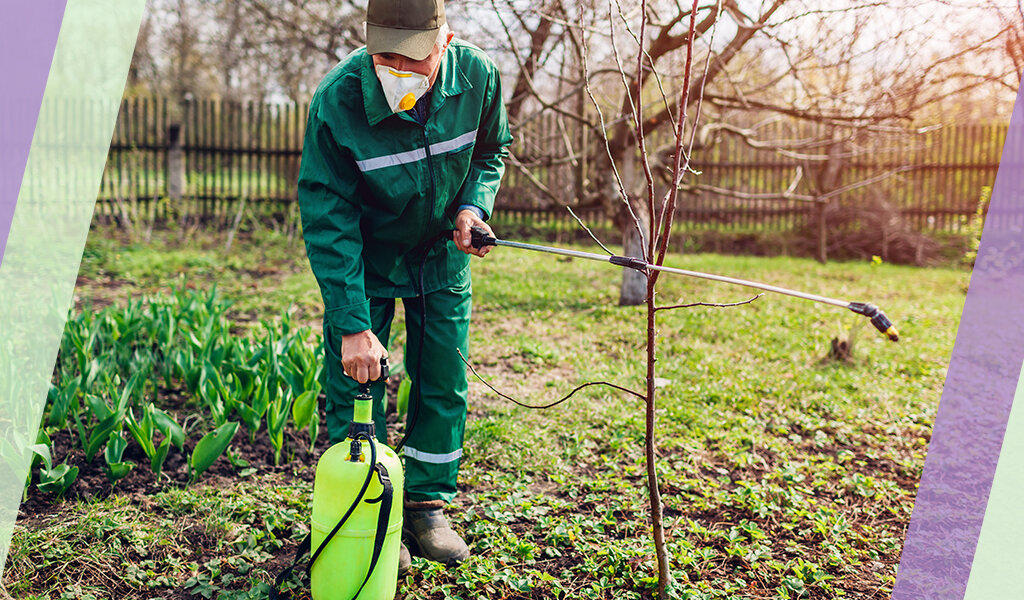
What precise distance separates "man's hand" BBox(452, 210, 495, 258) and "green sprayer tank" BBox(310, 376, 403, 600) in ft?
1.74

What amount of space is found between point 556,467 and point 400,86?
66.9 inches

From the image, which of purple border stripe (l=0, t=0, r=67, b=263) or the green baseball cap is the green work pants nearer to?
the green baseball cap

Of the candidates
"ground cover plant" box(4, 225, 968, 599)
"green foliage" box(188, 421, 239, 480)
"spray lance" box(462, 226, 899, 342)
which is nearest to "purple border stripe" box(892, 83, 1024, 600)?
"ground cover plant" box(4, 225, 968, 599)

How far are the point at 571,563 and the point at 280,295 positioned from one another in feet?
14.4

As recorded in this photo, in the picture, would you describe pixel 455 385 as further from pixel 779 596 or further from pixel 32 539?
pixel 32 539

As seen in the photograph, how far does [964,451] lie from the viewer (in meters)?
3.32

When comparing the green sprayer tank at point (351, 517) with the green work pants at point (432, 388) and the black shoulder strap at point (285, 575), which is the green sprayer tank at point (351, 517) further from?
the green work pants at point (432, 388)

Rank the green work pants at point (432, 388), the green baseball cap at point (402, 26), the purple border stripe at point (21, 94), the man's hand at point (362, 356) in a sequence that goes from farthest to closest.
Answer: the purple border stripe at point (21, 94)
the green work pants at point (432, 388)
the man's hand at point (362, 356)
the green baseball cap at point (402, 26)

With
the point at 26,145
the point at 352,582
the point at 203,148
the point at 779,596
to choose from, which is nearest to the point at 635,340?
the point at 779,596

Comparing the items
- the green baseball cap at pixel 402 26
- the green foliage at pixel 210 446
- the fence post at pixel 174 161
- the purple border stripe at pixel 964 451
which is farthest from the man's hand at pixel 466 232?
the fence post at pixel 174 161

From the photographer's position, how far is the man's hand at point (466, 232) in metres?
2.20

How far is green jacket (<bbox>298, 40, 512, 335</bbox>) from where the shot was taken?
204 centimetres

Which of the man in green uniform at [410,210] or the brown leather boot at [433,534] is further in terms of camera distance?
the brown leather boot at [433,534]

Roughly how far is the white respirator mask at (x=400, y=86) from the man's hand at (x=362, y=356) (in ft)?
2.06
